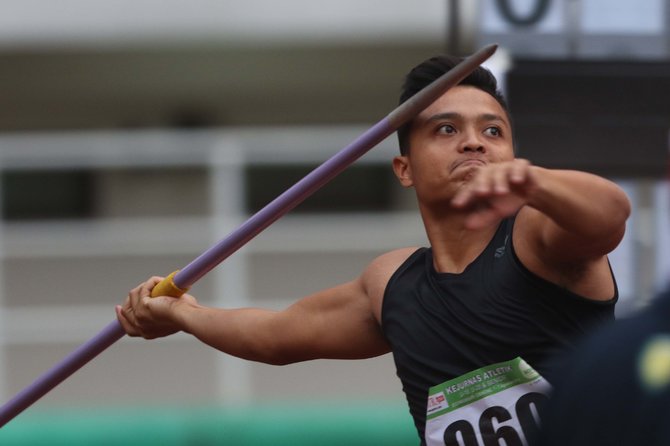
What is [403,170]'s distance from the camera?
10.6 ft

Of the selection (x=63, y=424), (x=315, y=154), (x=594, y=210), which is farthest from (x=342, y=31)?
(x=594, y=210)

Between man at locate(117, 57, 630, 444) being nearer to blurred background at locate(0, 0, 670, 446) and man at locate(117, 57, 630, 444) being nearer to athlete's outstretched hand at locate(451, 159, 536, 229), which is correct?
athlete's outstretched hand at locate(451, 159, 536, 229)

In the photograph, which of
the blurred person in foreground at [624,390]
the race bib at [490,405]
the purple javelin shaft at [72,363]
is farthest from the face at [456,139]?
the blurred person in foreground at [624,390]

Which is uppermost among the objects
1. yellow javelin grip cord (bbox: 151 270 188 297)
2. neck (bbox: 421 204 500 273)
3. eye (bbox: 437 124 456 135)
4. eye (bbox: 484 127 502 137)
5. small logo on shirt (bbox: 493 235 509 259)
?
eye (bbox: 437 124 456 135)

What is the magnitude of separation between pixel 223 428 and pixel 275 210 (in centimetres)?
305

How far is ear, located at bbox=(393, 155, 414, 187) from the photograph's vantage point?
10.5 feet

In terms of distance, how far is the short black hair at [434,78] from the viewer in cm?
312

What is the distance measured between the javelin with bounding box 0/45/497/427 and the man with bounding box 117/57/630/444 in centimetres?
9

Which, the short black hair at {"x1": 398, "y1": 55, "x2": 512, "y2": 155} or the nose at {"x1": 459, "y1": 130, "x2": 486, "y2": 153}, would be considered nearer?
the nose at {"x1": 459, "y1": 130, "x2": 486, "y2": 153}

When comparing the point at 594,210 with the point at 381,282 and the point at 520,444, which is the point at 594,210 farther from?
the point at 381,282

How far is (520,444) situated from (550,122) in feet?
6.76

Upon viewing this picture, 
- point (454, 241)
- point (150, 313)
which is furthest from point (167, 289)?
point (454, 241)

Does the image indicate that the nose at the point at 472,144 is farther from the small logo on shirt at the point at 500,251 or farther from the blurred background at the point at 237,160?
the blurred background at the point at 237,160

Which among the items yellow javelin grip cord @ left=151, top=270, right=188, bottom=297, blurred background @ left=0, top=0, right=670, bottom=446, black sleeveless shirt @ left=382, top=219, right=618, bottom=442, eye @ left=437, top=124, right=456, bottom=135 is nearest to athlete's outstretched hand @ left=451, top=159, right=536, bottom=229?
black sleeveless shirt @ left=382, top=219, right=618, bottom=442
